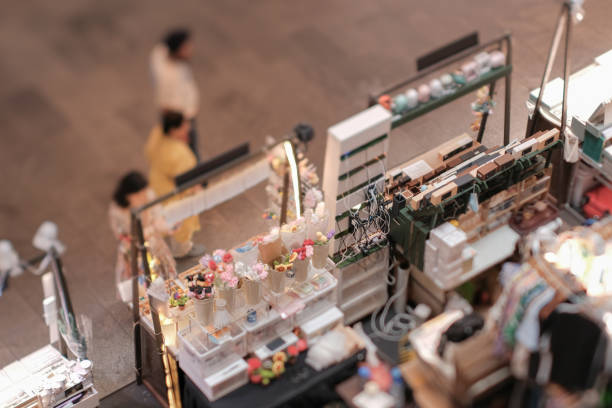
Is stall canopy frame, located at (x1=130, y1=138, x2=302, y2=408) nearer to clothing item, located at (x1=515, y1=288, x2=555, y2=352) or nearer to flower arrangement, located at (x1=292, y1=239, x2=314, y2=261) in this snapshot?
flower arrangement, located at (x1=292, y1=239, x2=314, y2=261)

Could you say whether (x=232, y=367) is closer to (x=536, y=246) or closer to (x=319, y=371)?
(x=319, y=371)

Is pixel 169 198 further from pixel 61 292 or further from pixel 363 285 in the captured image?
pixel 363 285

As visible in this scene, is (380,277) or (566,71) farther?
(566,71)

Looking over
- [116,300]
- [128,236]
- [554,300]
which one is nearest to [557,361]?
[554,300]

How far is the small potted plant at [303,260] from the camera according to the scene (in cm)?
686

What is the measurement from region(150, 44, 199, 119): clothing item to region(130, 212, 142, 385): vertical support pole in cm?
213

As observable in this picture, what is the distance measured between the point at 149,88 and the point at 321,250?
15.5 feet

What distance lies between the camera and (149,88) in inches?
432

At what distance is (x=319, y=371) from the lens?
684 cm

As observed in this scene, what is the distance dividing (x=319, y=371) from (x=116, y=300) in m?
2.44

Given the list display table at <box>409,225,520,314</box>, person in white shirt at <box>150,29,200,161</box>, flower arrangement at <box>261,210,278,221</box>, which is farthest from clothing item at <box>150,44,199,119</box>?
display table at <box>409,225,520,314</box>

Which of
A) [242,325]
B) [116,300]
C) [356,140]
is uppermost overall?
[356,140]

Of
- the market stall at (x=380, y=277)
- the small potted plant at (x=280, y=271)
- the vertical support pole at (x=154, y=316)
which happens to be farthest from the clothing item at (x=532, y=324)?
the vertical support pole at (x=154, y=316)

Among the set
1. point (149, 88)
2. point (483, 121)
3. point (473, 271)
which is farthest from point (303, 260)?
point (149, 88)
